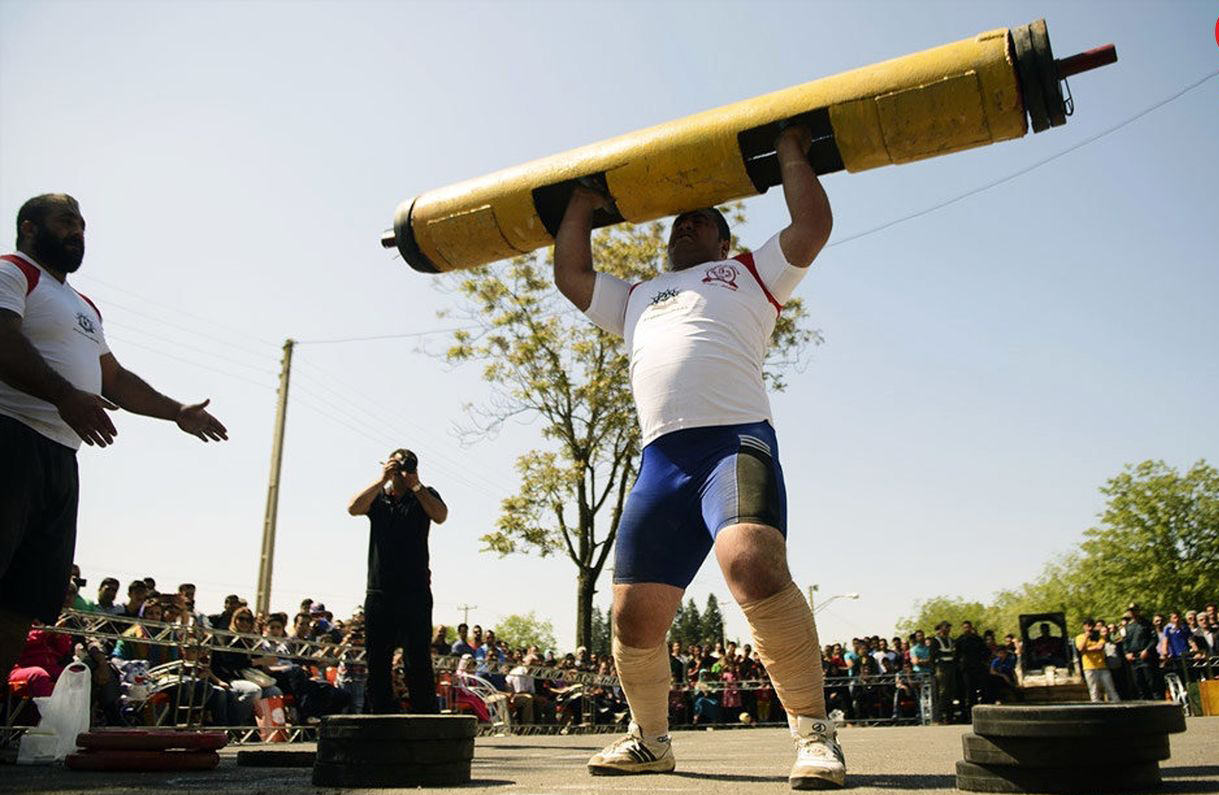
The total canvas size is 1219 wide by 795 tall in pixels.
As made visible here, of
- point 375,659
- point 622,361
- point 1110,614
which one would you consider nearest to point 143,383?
point 375,659

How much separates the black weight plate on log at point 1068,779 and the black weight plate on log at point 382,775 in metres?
1.84

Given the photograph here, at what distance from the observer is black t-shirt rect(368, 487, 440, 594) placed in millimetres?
6797

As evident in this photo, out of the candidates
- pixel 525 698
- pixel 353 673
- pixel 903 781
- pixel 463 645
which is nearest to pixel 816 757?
pixel 903 781

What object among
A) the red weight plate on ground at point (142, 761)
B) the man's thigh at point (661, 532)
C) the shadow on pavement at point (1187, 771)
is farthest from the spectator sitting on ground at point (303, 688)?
the shadow on pavement at point (1187, 771)

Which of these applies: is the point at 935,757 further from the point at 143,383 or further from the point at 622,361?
the point at 622,361

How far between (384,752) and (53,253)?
2.28 m

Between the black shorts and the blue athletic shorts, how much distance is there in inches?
79.7

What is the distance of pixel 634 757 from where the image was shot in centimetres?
393

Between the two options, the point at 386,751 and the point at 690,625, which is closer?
the point at 386,751

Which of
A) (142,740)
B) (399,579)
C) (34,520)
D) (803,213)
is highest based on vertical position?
(803,213)

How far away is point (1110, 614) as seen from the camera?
5606cm

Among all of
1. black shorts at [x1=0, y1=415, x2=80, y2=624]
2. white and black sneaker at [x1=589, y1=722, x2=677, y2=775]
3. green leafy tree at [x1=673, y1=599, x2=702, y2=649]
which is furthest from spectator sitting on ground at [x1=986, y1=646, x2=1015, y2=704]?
green leafy tree at [x1=673, y1=599, x2=702, y2=649]

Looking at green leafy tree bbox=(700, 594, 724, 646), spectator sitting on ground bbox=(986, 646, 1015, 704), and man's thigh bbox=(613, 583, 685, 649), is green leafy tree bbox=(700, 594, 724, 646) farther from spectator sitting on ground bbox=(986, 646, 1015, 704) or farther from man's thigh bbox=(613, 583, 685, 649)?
man's thigh bbox=(613, 583, 685, 649)

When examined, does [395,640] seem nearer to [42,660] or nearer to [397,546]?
[397,546]
